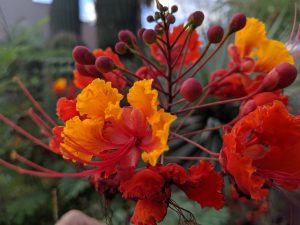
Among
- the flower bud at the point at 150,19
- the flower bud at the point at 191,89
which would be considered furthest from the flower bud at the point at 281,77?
the flower bud at the point at 150,19

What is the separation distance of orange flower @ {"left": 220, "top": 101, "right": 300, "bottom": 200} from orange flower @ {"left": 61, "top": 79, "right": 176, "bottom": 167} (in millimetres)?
132

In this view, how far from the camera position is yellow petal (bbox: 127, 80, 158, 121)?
683mm

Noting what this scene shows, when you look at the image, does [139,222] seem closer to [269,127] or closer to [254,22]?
[269,127]

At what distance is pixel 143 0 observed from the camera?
3926 millimetres

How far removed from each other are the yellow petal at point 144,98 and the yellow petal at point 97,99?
0.08ft

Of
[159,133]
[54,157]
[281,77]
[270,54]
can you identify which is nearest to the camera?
[159,133]

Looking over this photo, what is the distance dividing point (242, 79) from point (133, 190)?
1.26 feet

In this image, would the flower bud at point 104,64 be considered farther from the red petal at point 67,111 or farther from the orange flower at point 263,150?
the orange flower at point 263,150

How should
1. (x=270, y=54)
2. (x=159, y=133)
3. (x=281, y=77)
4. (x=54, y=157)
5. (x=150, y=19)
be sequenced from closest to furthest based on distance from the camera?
(x=159, y=133) → (x=281, y=77) → (x=150, y=19) → (x=270, y=54) → (x=54, y=157)

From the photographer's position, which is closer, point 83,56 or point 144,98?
point 144,98

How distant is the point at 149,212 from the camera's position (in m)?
0.69

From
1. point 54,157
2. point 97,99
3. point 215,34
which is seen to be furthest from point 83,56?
point 54,157

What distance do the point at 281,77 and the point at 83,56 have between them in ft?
1.17

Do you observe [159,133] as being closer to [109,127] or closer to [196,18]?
[109,127]
